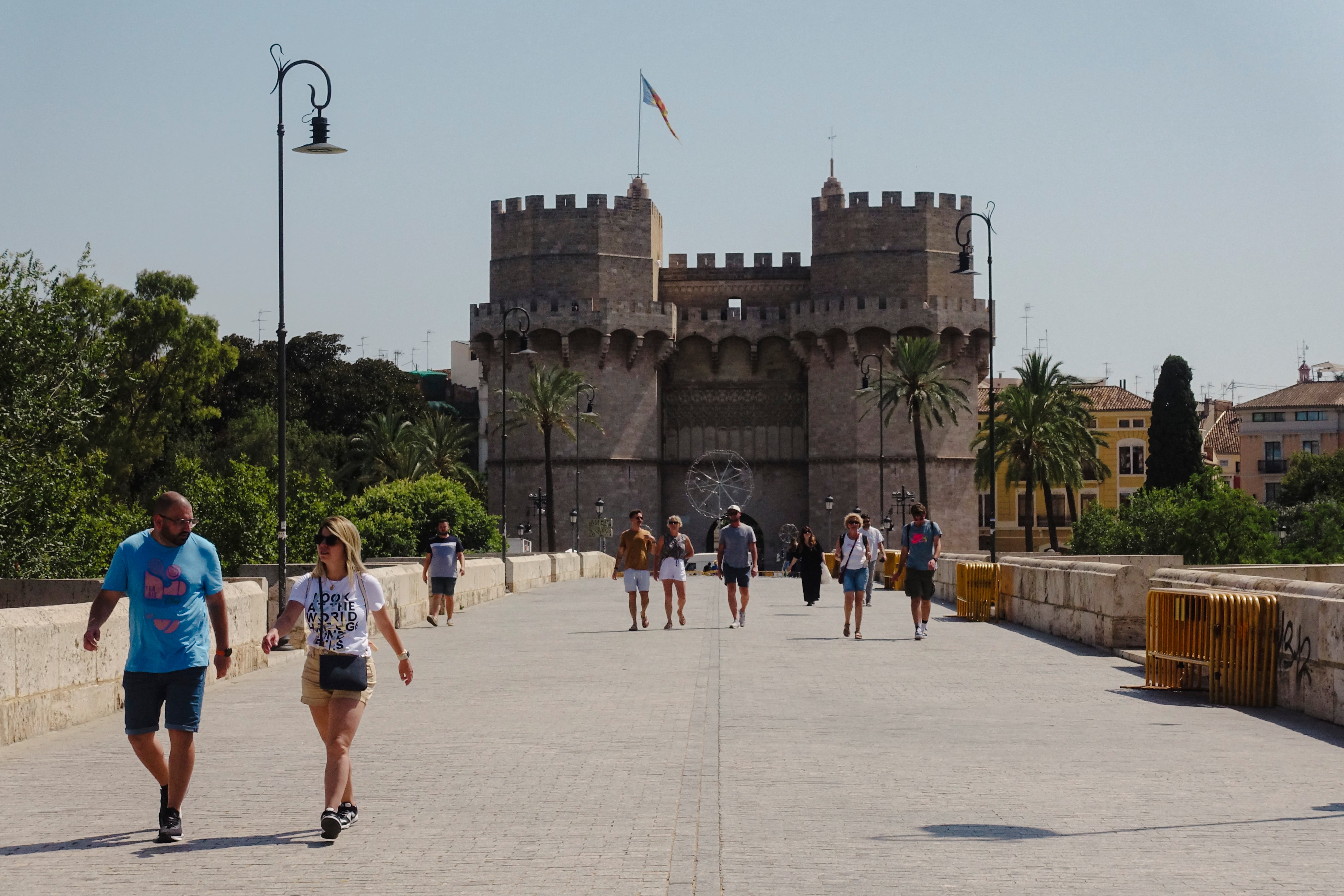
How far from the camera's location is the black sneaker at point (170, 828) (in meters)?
6.34

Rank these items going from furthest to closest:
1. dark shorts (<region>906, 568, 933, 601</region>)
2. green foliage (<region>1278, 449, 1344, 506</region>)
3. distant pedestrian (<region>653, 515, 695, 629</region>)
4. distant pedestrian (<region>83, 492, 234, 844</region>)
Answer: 1. green foliage (<region>1278, 449, 1344, 506</region>)
2. distant pedestrian (<region>653, 515, 695, 629</region>)
3. dark shorts (<region>906, 568, 933, 601</region>)
4. distant pedestrian (<region>83, 492, 234, 844</region>)

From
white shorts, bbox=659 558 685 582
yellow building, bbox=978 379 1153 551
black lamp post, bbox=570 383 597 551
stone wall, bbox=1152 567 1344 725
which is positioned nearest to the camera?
stone wall, bbox=1152 567 1344 725

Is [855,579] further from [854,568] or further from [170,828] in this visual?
[170,828]

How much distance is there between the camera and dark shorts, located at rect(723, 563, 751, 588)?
19844 millimetres

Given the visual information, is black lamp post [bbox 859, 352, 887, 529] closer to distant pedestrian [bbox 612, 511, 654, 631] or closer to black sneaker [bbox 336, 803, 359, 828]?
distant pedestrian [bbox 612, 511, 654, 631]

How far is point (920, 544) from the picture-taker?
18.2 m

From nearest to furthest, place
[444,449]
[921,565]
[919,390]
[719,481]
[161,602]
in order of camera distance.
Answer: [161,602] < [921,565] < [919,390] < [719,481] < [444,449]

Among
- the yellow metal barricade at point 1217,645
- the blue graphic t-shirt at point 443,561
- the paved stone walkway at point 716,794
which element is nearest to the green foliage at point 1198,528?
the blue graphic t-shirt at point 443,561

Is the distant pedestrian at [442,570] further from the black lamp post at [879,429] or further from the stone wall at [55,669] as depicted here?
the black lamp post at [879,429]

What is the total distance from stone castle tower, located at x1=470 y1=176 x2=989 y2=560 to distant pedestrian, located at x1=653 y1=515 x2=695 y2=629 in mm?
43138

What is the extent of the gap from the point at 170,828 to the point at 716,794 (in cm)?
241

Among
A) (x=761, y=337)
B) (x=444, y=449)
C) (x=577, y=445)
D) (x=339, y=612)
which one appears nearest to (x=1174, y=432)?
(x=761, y=337)

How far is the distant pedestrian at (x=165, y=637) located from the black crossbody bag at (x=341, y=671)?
0.40 m

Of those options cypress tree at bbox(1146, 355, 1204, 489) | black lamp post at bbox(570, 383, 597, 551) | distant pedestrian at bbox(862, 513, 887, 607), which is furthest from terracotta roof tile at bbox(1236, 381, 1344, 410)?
distant pedestrian at bbox(862, 513, 887, 607)
